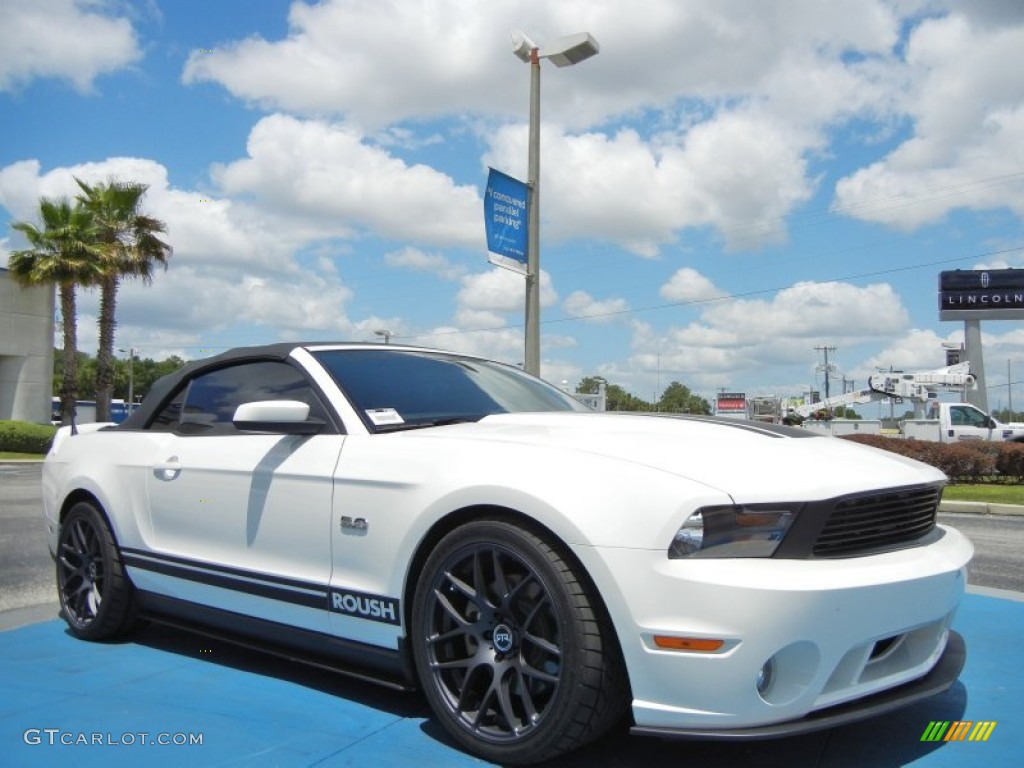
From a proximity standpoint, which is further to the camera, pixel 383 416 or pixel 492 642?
pixel 383 416

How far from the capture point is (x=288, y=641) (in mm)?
3578

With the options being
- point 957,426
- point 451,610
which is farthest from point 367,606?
point 957,426

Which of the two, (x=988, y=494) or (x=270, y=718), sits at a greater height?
(x=270, y=718)

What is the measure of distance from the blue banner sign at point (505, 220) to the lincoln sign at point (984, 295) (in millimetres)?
44737

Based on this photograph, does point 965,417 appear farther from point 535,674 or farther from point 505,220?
point 535,674

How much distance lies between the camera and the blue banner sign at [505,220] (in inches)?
437

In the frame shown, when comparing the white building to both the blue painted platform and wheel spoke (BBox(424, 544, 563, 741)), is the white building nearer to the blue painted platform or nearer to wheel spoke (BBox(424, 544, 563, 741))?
the blue painted platform

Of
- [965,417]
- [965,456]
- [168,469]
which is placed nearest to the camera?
[168,469]

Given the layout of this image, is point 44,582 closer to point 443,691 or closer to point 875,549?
point 443,691

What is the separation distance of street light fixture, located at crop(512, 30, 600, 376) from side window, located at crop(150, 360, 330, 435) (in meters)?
7.16

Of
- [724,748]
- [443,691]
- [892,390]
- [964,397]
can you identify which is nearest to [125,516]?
[443,691]

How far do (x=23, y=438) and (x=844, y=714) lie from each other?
27.7 metres

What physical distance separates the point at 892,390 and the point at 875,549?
39.7 meters

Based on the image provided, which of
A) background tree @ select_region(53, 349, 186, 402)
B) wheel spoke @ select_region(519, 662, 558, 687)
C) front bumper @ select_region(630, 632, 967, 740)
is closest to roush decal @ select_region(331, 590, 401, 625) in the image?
wheel spoke @ select_region(519, 662, 558, 687)
